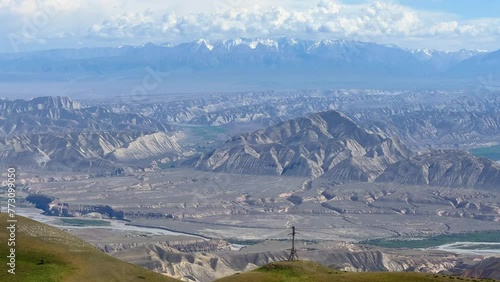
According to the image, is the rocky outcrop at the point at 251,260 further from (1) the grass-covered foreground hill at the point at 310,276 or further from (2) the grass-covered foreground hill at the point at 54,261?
(1) the grass-covered foreground hill at the point at 310,276

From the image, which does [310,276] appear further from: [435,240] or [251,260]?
[435,240]

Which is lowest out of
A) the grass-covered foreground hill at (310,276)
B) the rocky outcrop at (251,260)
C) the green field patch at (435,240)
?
the green field patch at (435,240)

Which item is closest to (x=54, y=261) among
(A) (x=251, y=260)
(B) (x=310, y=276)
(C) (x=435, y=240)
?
(B) (x=310, y=276)

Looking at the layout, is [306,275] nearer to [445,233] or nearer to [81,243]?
[81,243]

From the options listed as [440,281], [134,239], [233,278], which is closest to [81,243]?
[233,278]

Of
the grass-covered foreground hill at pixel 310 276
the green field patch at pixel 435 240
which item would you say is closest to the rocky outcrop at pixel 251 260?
the green field patch at pixel 435 240

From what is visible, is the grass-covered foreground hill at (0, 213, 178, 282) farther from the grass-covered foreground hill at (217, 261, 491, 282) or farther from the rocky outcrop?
the rocky outcrop
